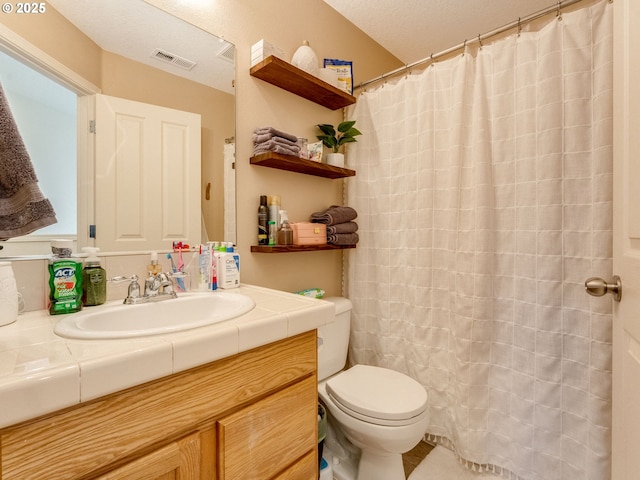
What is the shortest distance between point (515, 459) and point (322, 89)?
1890mm

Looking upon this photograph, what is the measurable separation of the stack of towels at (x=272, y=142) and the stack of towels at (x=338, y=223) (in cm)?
37

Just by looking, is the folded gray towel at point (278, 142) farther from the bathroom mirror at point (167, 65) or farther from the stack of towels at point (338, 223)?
the stack of towels at point (338, 223)

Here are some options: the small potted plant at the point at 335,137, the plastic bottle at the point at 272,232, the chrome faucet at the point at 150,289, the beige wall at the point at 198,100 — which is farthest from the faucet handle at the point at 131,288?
the small potted plant at the point at 335,137

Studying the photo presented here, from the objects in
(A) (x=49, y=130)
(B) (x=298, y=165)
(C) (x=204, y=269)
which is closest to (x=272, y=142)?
(B) (x=298, y=165)

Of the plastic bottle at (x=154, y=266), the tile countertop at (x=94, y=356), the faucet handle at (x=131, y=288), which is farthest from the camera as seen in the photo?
the plastic bottle at (x=154, y=266)

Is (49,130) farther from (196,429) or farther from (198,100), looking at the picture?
(196,429)

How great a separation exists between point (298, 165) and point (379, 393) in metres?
1.06

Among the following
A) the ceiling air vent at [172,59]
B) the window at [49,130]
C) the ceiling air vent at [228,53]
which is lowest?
the window at [49,130]

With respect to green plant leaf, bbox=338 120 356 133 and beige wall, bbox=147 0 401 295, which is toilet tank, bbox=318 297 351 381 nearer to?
beige wall, bbox=147 0 401 295

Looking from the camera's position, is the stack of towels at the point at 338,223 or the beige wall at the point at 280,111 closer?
the beige wall at the point at 280,111

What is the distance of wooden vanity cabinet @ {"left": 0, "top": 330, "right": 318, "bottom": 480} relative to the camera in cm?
48

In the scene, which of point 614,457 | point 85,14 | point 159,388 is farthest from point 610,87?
point 85,14

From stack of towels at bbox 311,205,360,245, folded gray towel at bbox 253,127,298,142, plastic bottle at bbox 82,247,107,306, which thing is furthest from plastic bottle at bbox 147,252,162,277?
stack of towels at bbox 311,205,360,245

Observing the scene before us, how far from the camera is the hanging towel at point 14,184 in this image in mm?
742
